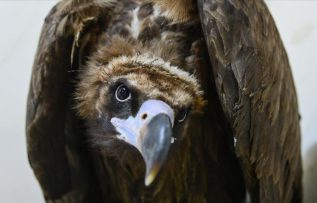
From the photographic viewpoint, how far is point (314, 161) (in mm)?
1938

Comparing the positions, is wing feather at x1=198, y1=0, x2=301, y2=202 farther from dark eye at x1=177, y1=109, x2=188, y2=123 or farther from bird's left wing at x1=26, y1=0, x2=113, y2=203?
bird's left wing at x1=26, y1=0, x2=113, y2=203

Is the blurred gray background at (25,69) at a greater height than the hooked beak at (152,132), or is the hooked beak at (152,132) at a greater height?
the blurred gray background at (25,69)

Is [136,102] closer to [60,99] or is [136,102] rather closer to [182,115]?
[182,115]

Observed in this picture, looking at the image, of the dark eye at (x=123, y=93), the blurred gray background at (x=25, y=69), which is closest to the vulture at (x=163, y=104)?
the dark eye at (x=123, y=93)

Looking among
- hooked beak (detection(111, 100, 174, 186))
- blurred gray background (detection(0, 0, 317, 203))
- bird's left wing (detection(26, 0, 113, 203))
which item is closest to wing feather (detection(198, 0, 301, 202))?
hooked beak (detection(111, 100, 174, 186))

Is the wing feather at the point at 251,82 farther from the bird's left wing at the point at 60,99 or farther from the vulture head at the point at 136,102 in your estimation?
the bird's left wing at the point at 60,99

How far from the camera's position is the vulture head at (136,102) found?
1.31 meters

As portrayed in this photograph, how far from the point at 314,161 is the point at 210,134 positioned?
0.44 m

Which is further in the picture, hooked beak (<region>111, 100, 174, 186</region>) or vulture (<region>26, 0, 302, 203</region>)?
vulture (<region>26, 0, 302, 203</region>)

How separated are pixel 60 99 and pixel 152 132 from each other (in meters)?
0.34

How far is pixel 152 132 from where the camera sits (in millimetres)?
1302

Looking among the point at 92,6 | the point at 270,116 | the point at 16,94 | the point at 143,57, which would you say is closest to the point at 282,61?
the point at 270,116

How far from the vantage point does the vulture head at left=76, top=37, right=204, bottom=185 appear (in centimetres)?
131

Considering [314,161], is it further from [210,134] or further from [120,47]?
[120,47]
